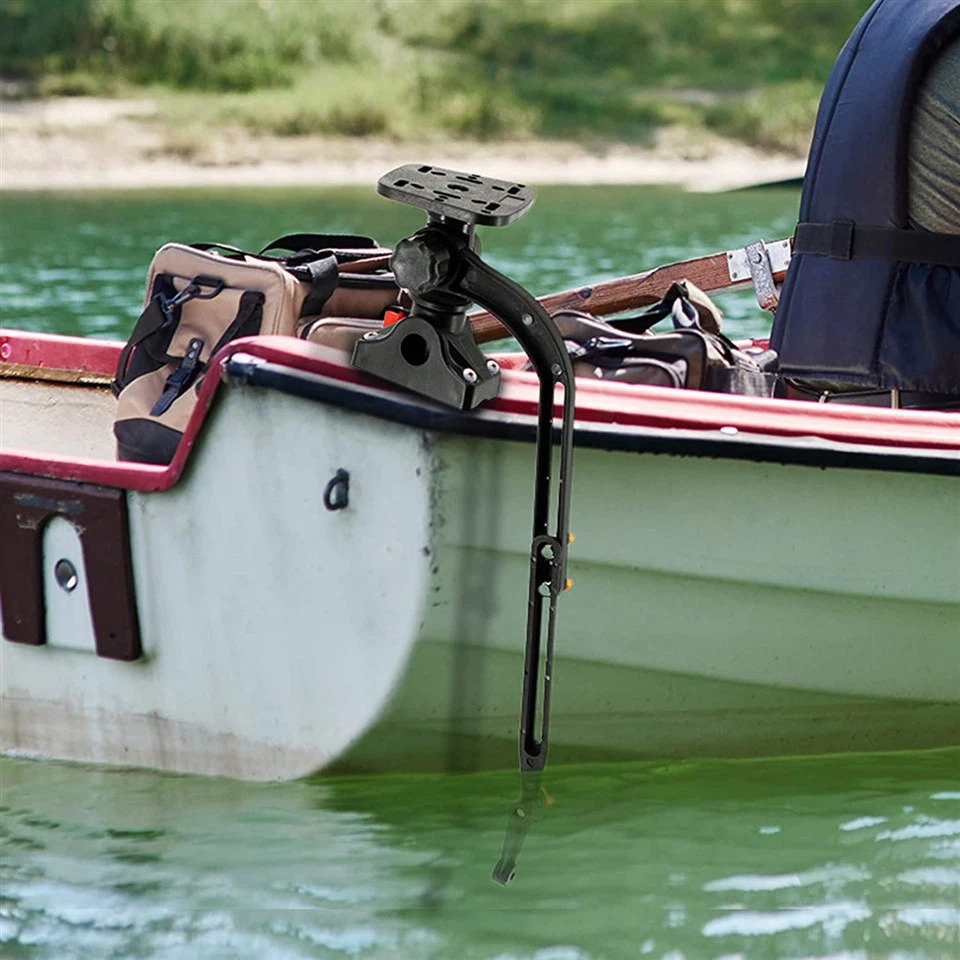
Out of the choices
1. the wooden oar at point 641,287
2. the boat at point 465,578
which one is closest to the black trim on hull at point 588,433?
the boat at point 465,578

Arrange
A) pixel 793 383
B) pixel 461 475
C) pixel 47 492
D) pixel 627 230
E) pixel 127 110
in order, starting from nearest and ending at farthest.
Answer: pixel 461 475 → pixel 47 492 → pixel 793 383 → pixel 627 230 → pixel 127 110

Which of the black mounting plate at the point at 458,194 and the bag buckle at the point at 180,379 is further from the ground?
the black mounting plate at the point at 458,194

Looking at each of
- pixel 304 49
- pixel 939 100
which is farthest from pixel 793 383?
pixel 304 49

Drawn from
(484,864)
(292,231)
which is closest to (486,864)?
(484,864)

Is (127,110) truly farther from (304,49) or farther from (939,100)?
(939,100)

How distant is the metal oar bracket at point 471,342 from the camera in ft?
9.87

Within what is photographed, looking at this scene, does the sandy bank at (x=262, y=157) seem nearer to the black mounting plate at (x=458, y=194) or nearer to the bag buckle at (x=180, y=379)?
the bag buckle at (x=180, y=379)

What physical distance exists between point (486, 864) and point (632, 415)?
2.98ft

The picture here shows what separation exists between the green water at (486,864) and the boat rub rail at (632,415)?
0.67 metres

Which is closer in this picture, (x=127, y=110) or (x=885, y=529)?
(x=885, y=529)

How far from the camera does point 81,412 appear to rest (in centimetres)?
462

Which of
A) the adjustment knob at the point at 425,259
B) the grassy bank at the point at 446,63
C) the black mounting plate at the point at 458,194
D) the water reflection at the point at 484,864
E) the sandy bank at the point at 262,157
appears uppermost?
A: the black mounting plate at the point at 458,194

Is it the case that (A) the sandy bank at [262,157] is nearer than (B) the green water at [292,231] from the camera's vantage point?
No

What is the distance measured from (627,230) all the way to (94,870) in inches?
757
